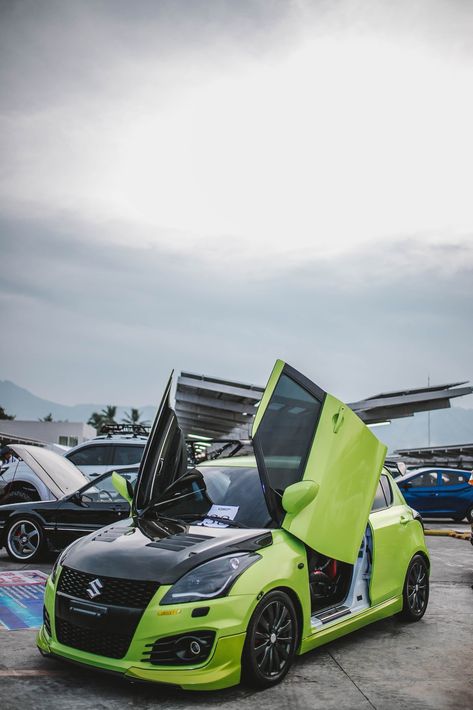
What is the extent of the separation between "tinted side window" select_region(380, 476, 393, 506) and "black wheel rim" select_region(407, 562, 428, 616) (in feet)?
2.02

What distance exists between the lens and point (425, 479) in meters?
19.5

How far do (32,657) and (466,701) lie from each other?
3.01 meters

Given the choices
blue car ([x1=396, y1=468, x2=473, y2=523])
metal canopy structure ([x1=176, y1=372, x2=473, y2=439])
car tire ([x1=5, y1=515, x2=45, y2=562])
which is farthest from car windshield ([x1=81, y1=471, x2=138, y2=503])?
metal canopy structure ([x1=176, y1=372, x2=473, y2=439])

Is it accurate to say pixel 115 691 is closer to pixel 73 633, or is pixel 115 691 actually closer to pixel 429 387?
pixel 73 633

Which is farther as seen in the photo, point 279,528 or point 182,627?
point 279,528

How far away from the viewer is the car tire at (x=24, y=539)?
9648 mm

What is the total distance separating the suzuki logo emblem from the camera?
4492 mm

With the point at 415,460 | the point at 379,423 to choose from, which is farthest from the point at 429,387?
the point at 415,460

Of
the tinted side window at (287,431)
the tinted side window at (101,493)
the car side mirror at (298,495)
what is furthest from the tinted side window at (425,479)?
the car side mirror at (298,495)

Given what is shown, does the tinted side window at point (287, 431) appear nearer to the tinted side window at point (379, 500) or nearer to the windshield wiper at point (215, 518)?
the windshield wiper at point (215, 518)

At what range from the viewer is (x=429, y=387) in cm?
2286

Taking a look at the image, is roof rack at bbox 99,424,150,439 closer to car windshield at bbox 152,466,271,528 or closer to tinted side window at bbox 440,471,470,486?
tinted side window at bbox 440,471,470,486

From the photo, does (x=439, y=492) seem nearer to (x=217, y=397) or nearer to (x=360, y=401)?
(x=360, y=401)

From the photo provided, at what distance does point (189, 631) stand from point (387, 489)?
3.23m
